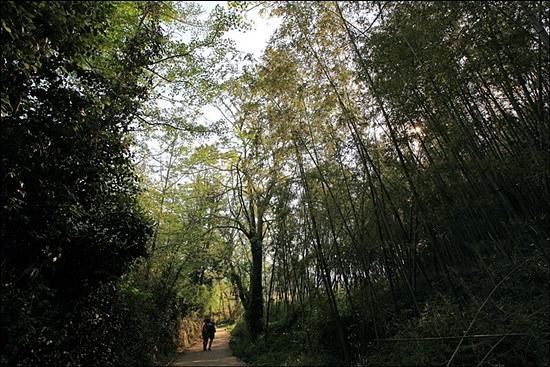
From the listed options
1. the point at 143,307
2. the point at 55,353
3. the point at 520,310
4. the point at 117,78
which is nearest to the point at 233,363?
the point at 143,307

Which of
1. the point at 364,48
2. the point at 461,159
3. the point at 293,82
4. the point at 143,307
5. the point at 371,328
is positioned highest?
the point at 293,82

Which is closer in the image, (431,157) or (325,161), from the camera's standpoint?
(431,157)

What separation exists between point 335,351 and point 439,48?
503 cm

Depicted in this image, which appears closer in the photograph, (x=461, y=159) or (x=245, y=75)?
(x=461, y=159)

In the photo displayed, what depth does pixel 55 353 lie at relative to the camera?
10.6 ft

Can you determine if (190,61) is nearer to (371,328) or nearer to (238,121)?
(238,121)

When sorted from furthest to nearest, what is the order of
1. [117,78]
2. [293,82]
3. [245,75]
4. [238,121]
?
[238,121], [245,75], [293,82], [117,78]

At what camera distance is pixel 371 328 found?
5418mm

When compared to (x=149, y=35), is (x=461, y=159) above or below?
below

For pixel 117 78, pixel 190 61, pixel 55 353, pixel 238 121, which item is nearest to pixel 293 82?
pixel 190 61

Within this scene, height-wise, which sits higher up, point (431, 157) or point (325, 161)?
point (325, 161)

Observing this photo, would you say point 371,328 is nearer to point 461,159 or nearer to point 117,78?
point 461,159

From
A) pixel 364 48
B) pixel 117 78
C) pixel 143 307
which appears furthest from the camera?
pixel 143 307

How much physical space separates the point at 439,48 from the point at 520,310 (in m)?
2.87
